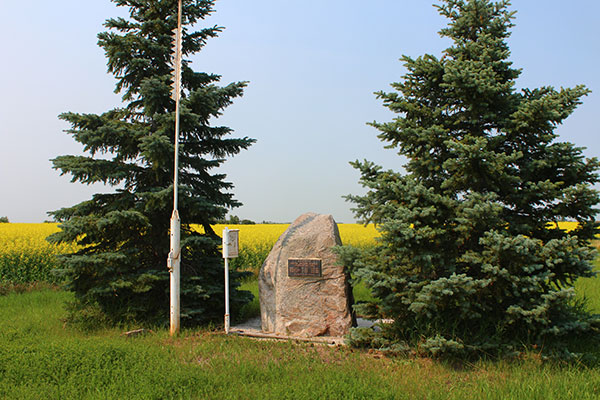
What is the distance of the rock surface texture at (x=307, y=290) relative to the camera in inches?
282

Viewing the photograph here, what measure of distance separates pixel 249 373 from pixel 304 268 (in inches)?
88.8

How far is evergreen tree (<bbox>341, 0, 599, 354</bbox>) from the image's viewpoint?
5.53m

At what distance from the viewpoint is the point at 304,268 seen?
7.30m

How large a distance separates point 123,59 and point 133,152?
1.78 metres

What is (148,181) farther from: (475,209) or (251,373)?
(475,209)

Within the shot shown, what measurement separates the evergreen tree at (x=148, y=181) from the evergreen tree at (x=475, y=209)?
322cm

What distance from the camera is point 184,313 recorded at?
7605 millimetres

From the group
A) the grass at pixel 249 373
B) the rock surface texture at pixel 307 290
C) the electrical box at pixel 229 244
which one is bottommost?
the grass at pixel 249 373

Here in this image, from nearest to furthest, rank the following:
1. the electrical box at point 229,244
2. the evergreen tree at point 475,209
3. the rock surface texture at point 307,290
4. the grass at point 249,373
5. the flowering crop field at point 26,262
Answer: the grass at point 249,373, the evergreen tree at point 475,209, the rock surface texture at point 307,290, the electrical box at point 229,244, the flowering crop field at point 26,262

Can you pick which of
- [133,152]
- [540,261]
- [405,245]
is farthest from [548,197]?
[133,152]

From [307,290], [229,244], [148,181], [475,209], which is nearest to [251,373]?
[307,290]

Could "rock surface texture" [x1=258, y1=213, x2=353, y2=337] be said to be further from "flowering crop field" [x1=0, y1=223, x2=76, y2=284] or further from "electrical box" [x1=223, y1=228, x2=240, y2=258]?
"flowering crop field" [x1=0, y1=223, x2=76, y2=284]

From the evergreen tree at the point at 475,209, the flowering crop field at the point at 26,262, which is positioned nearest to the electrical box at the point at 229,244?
the evergreen tree at the point at 475,209

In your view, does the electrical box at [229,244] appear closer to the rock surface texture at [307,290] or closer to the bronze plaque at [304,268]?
the rock surface texture at [307,290]
